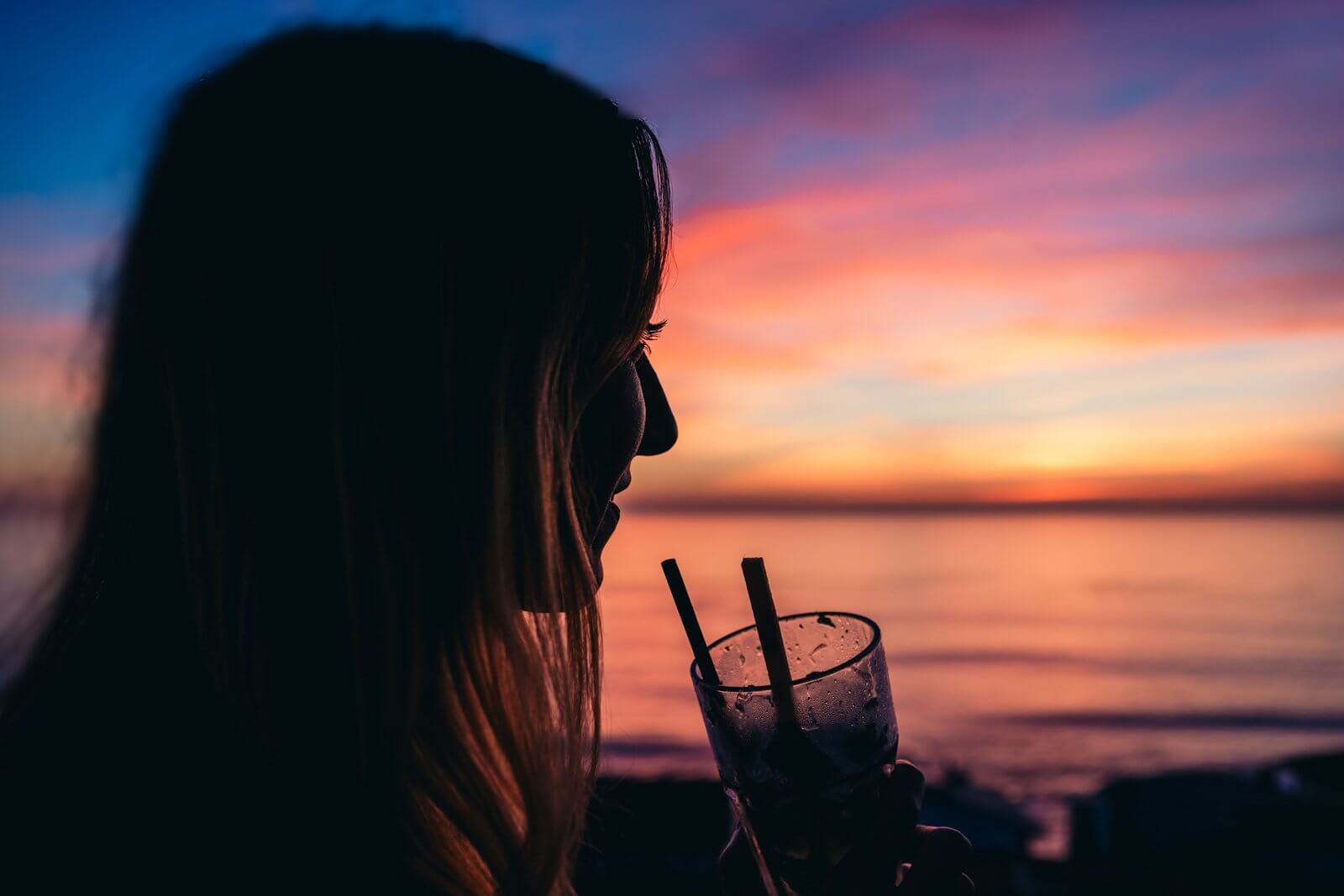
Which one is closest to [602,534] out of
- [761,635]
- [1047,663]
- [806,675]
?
[761,635]

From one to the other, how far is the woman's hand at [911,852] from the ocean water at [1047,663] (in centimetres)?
96

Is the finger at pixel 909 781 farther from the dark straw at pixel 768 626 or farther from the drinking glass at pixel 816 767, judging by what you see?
the dark straw at pixel 768 626

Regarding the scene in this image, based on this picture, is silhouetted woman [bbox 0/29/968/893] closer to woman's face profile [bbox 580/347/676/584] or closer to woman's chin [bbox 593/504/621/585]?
woman's face profile [bbox 580/347/676/584]

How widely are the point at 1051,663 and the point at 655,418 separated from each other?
69.6 feet

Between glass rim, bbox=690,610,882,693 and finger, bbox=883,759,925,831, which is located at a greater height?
glass rim, bbox=690,610,882,693

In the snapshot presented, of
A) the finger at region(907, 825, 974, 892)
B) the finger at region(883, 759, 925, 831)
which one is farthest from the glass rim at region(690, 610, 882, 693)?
the finger at region(907, 825, 974, 892)

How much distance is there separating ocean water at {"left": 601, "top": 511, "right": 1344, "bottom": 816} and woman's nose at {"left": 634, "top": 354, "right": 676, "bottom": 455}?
75 cm

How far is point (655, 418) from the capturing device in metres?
1.55

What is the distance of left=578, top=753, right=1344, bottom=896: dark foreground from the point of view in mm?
4426

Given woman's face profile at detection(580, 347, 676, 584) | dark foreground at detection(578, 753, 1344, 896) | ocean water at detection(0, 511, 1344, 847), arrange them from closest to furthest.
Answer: woman's face profile at detection(580, 347, 676, 584) < dark foreground at detection(578, 753, 1344, 896) < ocean water at detection(0, 511, 1344, 847)

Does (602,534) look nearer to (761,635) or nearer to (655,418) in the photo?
(655,418)

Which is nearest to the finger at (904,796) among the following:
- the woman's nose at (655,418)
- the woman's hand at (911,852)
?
the woman's hand at (911,852)

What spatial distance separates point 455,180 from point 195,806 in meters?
0.82

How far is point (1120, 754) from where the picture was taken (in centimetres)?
1245
